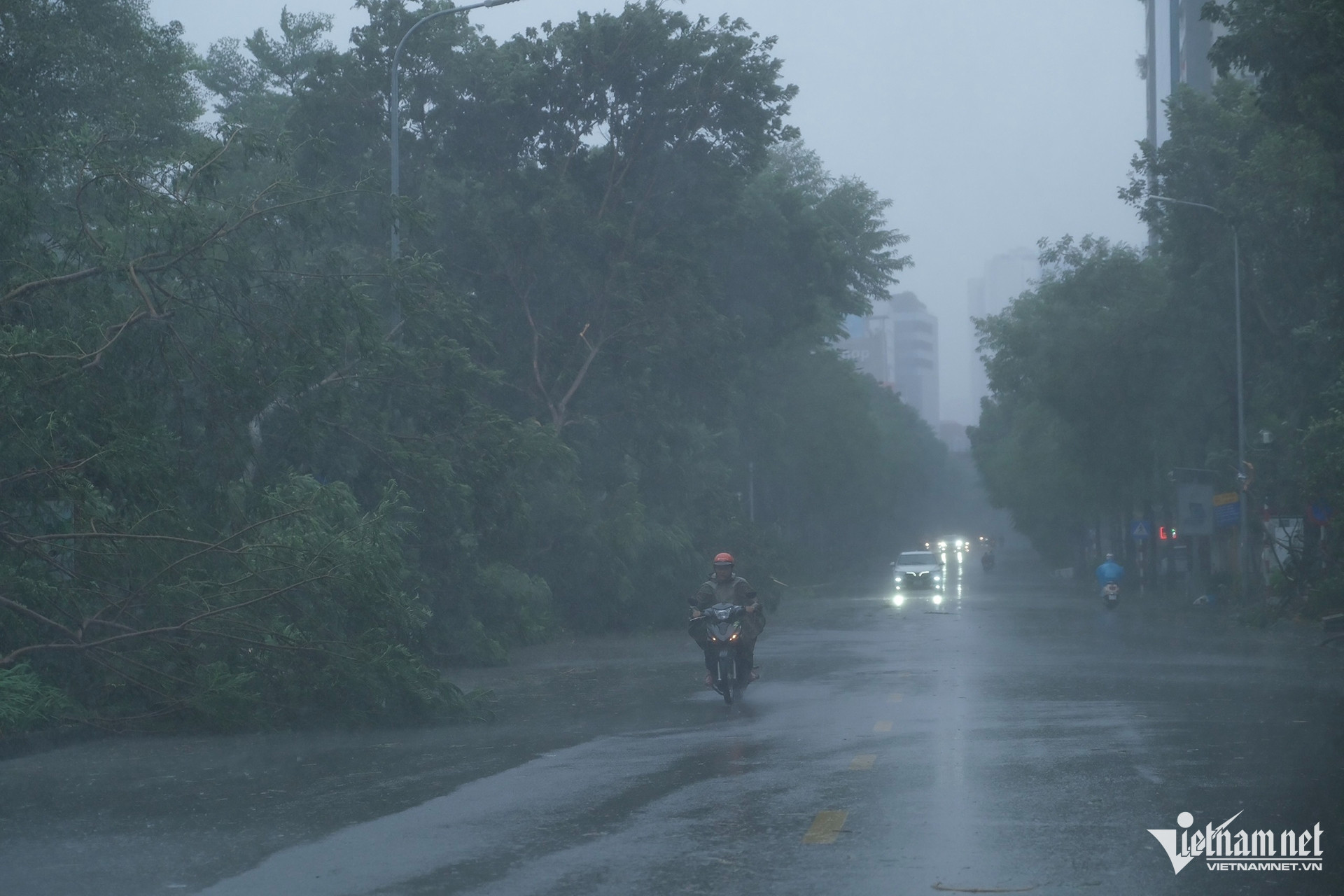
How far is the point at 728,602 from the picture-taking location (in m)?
17.3

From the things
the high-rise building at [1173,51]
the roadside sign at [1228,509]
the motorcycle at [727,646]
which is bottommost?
the motorcycle at [727,646]

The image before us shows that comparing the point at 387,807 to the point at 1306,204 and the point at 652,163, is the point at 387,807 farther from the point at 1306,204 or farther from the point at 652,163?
the point at 652,163

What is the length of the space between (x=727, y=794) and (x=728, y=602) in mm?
7652

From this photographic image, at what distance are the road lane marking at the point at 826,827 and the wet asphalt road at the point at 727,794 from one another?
1.1 inches

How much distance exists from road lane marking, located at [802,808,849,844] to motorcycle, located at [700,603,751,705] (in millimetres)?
7142

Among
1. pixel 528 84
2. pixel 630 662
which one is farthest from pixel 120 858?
pixel 528 84

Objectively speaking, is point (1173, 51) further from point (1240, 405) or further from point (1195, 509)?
point (1240, 405)

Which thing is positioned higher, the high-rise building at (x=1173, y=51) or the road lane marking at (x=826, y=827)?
the high-rise building at (x=1173, y=51)

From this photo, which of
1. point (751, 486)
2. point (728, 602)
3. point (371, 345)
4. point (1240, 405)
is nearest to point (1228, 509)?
point (1240, 405)

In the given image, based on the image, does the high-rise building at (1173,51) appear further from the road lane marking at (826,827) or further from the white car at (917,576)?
the road lane marking at (826,827)

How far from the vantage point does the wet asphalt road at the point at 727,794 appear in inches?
288

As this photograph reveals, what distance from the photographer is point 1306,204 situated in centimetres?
2636

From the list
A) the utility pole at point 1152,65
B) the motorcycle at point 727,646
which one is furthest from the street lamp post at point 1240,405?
the utility pole at point 1152,65

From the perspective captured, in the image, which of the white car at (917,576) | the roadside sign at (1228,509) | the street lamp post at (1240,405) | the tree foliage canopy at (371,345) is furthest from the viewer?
the white car at (917,576)
